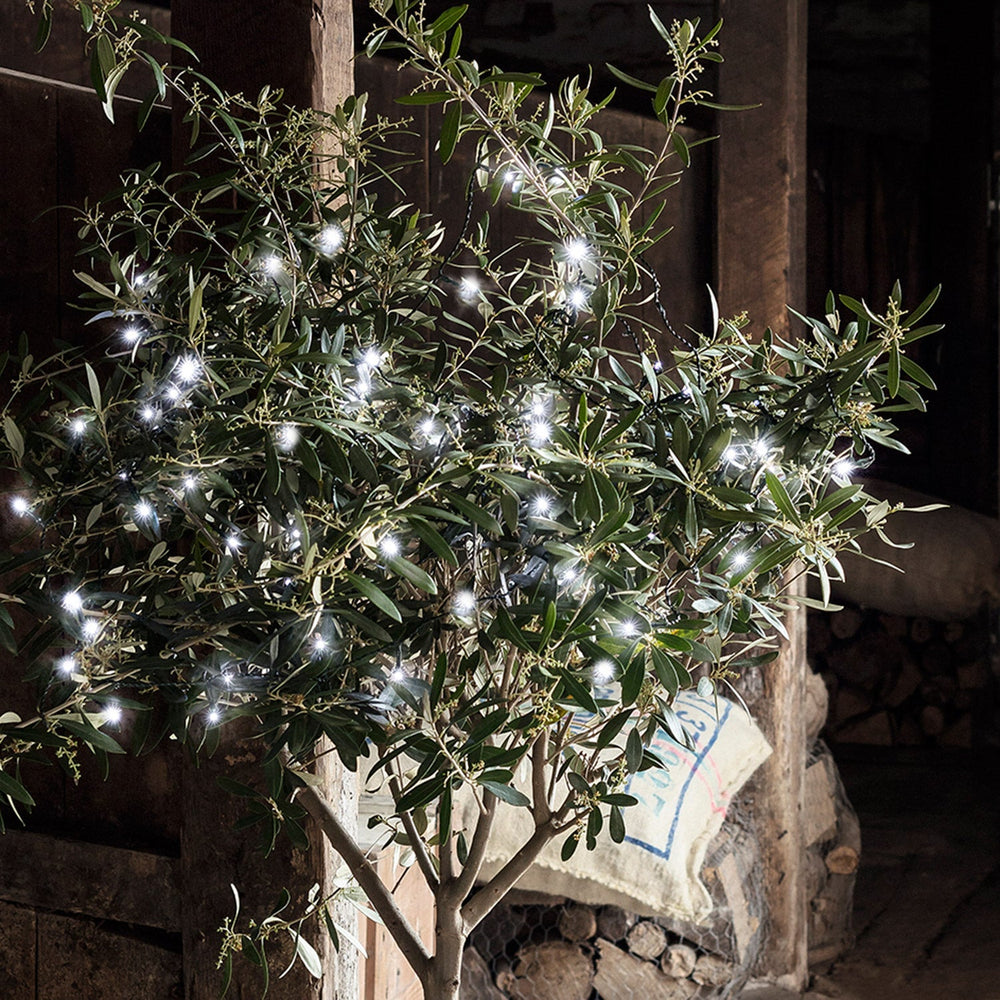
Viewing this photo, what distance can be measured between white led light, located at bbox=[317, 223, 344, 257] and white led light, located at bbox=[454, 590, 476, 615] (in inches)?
15.2

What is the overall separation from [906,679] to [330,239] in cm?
532

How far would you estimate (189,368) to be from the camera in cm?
107

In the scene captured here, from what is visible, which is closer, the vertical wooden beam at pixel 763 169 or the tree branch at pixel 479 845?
the tree branch at pixel 479 845

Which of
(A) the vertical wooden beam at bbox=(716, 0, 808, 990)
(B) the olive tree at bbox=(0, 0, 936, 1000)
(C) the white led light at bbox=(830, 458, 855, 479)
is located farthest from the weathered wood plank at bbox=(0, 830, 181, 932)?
(A) the vertical wooden beam at bbox=(716, 0, 808, 990)

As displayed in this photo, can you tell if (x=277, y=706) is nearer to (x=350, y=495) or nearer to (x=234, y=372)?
(x=350, y=495)

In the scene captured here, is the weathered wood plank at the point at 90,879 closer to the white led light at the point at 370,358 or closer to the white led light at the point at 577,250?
the white led light at the point at 370,358

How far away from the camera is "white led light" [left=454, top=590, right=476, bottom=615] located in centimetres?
110

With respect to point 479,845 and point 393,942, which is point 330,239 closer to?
point 479,845

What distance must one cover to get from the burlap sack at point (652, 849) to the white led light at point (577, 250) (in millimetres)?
1429

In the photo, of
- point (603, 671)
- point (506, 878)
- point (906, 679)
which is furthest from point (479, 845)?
A: point (906, 679)

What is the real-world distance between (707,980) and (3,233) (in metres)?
2.13

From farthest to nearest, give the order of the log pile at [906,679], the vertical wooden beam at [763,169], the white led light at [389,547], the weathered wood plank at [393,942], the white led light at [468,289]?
the log pile at [906,679] → the vertical wooden beam at [763,169] → the weathered wood plank at [393,942] → the white led light at [468,289] → the white led light at [389,547]

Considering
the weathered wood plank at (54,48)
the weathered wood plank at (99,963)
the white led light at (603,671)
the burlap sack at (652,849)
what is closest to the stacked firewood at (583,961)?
Answer: the burlap sack at (652,849)

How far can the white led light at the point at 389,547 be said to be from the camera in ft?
3.23
